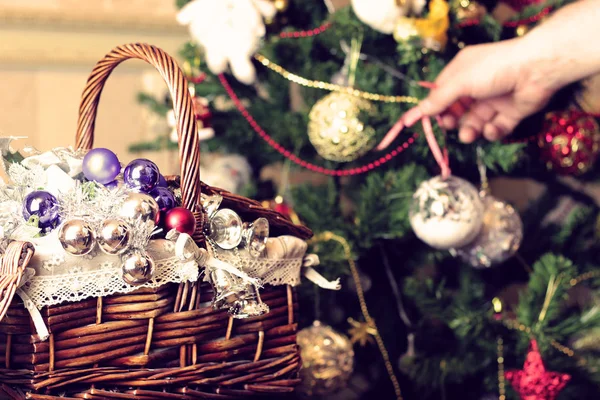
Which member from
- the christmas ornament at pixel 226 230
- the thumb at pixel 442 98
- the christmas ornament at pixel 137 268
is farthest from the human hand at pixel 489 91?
the christmas ornament at pixel 137 268

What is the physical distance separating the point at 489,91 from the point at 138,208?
67cm

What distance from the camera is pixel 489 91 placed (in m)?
1.12

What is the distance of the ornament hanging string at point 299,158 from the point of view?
1194mm

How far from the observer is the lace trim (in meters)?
0.64

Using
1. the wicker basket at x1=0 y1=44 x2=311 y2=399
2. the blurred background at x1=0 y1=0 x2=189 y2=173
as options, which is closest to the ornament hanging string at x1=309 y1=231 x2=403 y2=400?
the wicker basket at x1=0 y1=44 x2=311 y2=399

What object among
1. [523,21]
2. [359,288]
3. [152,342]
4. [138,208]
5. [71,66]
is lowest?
[152,342]

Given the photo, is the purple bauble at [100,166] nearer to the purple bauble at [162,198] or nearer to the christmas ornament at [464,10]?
the purple bauble at [162,198]

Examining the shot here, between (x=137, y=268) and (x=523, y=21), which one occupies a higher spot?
(x=523, y=21)

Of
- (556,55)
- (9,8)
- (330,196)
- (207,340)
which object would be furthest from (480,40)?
(9,8)

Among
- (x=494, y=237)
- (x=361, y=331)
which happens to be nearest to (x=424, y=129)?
(x=494, y=237)

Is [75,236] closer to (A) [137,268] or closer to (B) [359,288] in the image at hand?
(A) [137,268]

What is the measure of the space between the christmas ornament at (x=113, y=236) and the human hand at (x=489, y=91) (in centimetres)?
61

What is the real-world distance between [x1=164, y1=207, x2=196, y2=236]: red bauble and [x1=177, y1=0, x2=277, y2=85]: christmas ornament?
59cm

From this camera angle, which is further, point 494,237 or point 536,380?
point 494,237
